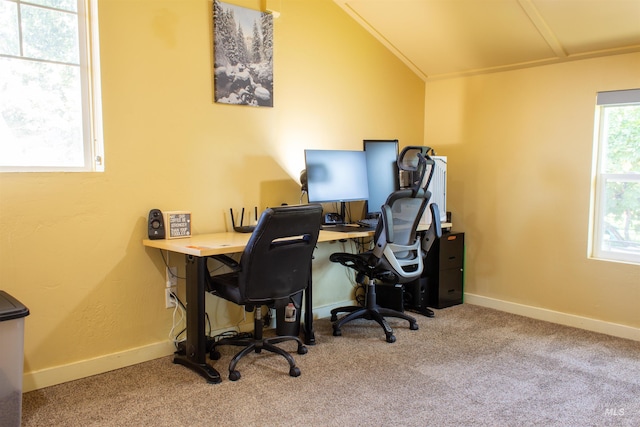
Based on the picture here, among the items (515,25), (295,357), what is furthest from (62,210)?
(515,25)

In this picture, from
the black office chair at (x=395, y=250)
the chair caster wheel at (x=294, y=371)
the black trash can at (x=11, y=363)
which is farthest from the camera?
the black office chair at (x=395, y=250)

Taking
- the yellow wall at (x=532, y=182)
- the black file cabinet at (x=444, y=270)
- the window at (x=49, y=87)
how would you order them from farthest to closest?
1. the black file cabinet at (x=444, y=270)
2. the yellow wall at (x=532, y=182)
3. the window at (x=49, y=87)

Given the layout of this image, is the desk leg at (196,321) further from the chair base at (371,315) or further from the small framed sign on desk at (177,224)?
the chair base at (371,315)

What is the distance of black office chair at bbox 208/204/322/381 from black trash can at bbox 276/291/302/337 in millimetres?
396

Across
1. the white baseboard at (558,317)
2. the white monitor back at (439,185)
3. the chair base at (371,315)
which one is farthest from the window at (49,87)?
the white baseboard at (558,317)

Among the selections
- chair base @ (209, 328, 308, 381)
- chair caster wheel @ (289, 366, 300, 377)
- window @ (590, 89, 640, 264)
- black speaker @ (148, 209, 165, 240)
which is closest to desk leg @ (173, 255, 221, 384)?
chair base @ (209, 328, 308, 381)

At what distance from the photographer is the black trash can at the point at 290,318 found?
10.6 ft

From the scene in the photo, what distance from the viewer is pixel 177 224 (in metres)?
2.92

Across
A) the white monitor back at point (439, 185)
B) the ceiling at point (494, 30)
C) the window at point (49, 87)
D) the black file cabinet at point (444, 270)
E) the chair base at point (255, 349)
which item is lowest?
the chair base at point (255, 349)

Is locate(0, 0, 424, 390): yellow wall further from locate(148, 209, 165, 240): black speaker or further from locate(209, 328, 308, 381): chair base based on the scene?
locate(209, 328, 308, 381): chair base

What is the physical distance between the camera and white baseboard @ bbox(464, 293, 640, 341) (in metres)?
3.42

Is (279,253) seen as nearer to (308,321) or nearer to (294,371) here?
(294,371)

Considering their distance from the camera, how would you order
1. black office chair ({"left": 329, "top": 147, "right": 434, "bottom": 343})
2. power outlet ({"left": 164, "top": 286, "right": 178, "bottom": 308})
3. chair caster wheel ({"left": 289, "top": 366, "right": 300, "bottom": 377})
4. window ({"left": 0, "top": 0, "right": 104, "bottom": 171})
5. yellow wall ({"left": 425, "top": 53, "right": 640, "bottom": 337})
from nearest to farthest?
1. window ({"left": 0, "top": 0, "right": 104, "bottom": 171})
2. chair caster wheel ({"left": 289, "top": 366, "right": 300, "bottom": 377})
3. power outlet ({"left": 164, "top": 286, "right": 178, "bottom": 308})
4. black office chair ({"left": 329, "top": 147, "right": 434, "bottom": 343})
5. yellow wall ({"left": 425, "top": 53, "right": 640, "bottom": 337})

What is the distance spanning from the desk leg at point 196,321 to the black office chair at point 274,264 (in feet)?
0.35
